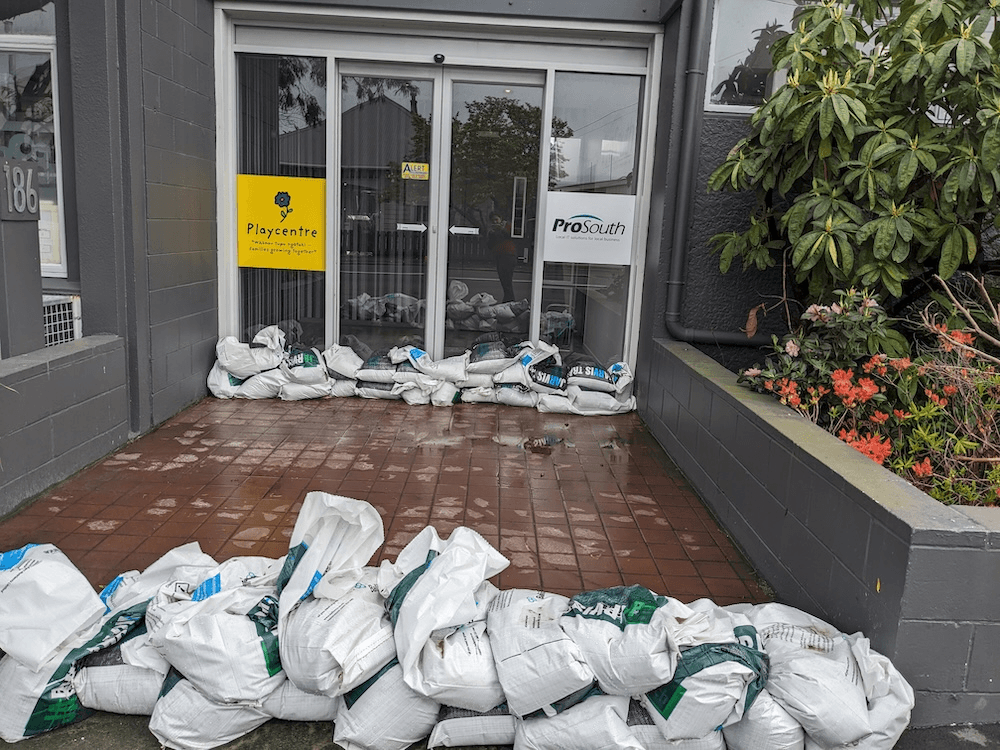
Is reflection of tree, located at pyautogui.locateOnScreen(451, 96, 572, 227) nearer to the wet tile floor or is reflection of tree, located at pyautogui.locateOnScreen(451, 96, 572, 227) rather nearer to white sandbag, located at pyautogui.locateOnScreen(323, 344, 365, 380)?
white sandbag, located at pyautogui.locateOnScreen(323, 344, 365, 380)

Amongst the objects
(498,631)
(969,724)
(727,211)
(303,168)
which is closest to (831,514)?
(969,724)

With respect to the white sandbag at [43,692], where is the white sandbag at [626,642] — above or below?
above

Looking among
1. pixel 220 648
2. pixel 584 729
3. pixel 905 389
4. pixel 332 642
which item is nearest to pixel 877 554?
pixel 584 729

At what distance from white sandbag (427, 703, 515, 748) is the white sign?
4.70 m

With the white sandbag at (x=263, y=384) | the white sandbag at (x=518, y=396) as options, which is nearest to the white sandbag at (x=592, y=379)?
the white sandbag at (x=518, y=396)

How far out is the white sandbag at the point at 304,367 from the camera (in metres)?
6.41

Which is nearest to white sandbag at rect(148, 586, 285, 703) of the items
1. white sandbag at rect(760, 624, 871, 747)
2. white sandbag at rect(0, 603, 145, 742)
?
white sandbag at rect(0, 603, 145, 742)

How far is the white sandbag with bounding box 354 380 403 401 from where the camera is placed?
6.52 metres

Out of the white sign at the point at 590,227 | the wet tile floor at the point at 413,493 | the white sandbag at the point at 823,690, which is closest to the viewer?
the white sandbag at the point at 823,690

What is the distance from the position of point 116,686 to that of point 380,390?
13.5ft

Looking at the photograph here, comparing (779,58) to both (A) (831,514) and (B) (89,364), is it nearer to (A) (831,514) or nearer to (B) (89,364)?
(A) (831,514)

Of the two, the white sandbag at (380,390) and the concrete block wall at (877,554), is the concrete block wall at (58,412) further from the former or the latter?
the concrete block wall at (877,554)

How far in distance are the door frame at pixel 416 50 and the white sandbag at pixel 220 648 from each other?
4.52 m

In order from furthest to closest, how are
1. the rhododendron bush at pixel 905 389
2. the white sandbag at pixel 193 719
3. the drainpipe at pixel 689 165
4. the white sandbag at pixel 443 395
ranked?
the white sandbag at pixel 443 395 → the drainpipe at pixel 689 165 → the rhododendron bush at pixel 905 389 → the white sandbag at pixel 193 719
